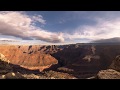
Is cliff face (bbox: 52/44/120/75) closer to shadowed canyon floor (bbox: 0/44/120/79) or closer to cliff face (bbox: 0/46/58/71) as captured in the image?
shadowed canyon floor (bbox: 0/44/120/79)

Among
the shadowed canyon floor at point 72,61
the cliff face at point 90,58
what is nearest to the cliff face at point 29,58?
the shadowed canyon floor at point 72,61

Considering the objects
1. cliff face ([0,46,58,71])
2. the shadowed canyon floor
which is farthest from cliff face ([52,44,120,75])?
cliff face ([0,46,58,71])

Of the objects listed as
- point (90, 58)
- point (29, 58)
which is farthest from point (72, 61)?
point (29, 58)

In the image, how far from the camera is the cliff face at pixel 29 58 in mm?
48763

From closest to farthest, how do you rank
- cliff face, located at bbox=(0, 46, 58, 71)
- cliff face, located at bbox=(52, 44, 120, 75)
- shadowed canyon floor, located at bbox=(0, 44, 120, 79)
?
shadowed canyon floor, located at bbox=(0, 44, 120, 79)
cliff face, located at bbox=(52, 44, 120, 75)
cliff face, located at bbox=(0, 46, 58, 71)

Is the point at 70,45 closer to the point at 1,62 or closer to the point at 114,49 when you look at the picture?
the point at 114,49

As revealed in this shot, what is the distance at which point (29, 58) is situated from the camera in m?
58.5

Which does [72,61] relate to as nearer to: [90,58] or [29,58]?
[90,58]

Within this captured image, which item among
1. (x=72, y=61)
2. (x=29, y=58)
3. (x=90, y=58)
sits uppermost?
(x=90, y=58)

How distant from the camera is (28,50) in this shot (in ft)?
236

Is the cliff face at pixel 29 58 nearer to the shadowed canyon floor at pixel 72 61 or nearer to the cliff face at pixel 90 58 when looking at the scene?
the shadowed canyon floor at pixel 72 61

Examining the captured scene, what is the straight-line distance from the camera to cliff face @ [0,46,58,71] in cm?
4876
